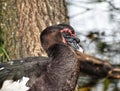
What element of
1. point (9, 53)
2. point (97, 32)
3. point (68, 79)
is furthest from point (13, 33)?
point (97, 32)

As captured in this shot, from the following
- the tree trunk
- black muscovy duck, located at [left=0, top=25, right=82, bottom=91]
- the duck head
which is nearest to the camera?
black muscovy duck, located at [left=0, top=25, right=82, bottom=91]

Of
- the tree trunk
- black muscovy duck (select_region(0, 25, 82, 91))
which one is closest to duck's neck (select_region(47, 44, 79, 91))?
black muscovy duck (select_region(0, 25, 82, 91))

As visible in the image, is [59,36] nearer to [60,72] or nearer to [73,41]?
[73,41]

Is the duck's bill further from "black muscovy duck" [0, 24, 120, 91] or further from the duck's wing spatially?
the duck's wing

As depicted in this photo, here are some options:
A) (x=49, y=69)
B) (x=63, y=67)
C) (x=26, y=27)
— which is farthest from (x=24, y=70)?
(x=26, y=27)

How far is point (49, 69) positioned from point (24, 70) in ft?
0.65

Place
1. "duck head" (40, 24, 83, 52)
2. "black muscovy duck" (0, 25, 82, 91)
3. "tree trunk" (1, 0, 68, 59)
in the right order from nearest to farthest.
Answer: "black muscovy duck" (0, 25, 82, 91) → "duck head" (40, 24, 83, 52) → "tree trunk" (1, 0, 68, 59)

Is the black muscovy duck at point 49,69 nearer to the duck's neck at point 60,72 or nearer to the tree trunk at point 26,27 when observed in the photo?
the duck's neck at point 60,72

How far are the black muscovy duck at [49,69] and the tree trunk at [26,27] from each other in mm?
628

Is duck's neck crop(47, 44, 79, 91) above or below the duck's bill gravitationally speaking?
below

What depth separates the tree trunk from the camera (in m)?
4.99

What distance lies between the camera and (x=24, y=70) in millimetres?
4156

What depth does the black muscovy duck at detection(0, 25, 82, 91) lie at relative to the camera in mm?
4105

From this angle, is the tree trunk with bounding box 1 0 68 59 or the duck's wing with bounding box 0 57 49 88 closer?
the duck's wing with bounding box 0 57 49 88
